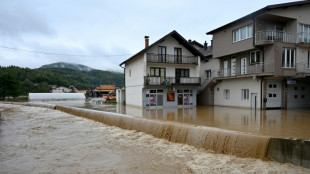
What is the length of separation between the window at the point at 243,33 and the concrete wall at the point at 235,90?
4.28 metres

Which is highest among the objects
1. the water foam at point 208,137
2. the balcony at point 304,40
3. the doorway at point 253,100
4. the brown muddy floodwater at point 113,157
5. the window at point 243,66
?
the balcony at point 304,40

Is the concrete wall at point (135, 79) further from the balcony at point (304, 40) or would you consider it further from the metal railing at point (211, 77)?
the balcony at point (304, 40)

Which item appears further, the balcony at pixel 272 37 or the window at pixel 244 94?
the window at pixel 244 94

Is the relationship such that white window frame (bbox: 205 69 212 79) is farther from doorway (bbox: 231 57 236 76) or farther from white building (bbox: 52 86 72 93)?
white building (bbox: 52 86 72 93)

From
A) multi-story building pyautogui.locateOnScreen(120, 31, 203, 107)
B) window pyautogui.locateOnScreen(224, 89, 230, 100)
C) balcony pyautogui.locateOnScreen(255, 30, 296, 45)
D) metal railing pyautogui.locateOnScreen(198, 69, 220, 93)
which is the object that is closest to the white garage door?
balcony pyautogui.locateOnScreen(255, 30, 296, 45)

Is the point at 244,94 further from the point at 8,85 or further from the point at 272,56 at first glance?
the point at 8,85

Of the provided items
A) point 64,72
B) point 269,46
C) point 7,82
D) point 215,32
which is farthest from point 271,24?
point 64,72

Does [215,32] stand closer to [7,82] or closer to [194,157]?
Answer: [194,157]

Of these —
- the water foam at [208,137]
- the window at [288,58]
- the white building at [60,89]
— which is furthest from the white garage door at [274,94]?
the white building at [60,89]

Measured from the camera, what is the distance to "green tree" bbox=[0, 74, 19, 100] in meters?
47.7

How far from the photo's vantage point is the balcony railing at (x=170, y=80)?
25.0 m

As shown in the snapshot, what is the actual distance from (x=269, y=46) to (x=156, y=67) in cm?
1202

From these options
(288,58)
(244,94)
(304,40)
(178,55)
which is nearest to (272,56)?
(288,58)

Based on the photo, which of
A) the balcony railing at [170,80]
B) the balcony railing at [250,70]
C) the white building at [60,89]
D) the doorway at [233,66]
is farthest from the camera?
the white building at [60,89]
